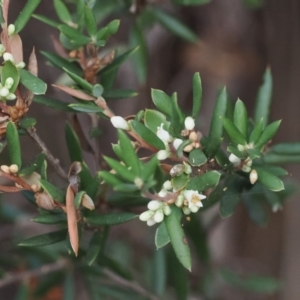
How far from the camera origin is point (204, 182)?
0.48 meters

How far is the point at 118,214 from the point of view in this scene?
550 mm

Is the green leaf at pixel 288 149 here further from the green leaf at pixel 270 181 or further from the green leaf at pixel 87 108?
the green leaf at pixel 87 108

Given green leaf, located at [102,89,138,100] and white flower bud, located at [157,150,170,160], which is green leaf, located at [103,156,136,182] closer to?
white flower bud, located at [157,150,170,160]

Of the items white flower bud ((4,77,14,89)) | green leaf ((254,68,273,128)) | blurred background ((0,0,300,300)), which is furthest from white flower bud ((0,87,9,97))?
blurred background ((0,0,300,300))

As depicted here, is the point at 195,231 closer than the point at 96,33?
No

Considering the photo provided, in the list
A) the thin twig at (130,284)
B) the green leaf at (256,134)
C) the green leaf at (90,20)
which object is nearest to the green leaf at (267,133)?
the green leaf at (256,134)

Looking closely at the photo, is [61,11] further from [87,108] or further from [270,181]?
[270,181]

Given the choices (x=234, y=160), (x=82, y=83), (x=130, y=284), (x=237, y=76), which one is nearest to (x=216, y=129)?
(x=234, y=160)

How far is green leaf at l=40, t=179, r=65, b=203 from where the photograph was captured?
50 cm

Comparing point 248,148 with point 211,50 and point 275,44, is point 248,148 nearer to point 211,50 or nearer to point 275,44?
point 275,44

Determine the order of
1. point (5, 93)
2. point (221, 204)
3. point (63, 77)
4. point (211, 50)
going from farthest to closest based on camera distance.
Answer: point (211, 50), point (63, 77), point (221, 204), point (5, 93)

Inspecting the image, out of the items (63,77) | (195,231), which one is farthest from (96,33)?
(195,231)

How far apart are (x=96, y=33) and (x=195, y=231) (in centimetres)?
47

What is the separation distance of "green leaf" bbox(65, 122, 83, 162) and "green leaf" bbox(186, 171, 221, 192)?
0.60 ft
